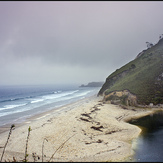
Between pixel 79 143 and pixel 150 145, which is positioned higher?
pixel 79 143

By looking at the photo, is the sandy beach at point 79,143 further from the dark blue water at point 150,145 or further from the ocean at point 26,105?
the ocean at point 26,105

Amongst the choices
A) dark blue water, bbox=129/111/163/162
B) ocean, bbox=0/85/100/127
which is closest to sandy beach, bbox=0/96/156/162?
dark blue water, bbox=129/111/163/162

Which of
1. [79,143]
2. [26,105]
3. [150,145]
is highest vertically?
[79,143]

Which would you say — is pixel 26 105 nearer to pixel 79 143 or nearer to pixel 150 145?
pixel 79 143

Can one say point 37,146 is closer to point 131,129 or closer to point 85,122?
point 85,122

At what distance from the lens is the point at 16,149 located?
50.3ft

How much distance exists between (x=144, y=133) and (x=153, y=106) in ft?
58.8

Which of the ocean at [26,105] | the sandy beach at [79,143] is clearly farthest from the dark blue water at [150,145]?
the ocean at [26,105]

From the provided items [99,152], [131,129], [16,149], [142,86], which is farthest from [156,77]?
[16,149]

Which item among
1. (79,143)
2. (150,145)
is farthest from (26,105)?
(150,145)

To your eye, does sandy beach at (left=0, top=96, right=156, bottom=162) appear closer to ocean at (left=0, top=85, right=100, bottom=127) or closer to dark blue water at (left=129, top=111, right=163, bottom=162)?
dark blue water at (left=129, top=111, right=163, bottom=162)

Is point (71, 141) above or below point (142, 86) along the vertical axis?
below

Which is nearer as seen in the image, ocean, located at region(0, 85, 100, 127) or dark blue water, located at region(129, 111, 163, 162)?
dark blue water, located at region(129, 111, 163, 162)

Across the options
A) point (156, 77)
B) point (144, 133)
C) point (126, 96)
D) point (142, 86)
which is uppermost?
point (156, 77)
